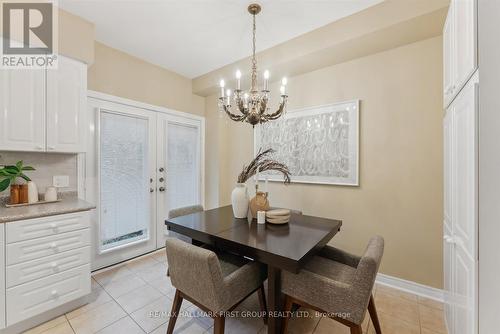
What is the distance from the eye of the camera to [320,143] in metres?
2.72

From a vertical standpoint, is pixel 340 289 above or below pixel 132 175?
below

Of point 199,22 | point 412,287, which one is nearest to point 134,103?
point 199,22

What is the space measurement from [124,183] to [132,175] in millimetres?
142

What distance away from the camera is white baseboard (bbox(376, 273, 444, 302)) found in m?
2.07

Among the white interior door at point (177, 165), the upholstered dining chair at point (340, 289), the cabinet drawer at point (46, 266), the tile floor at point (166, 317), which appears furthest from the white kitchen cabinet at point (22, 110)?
the upholstered dining chair at point (340, 289)

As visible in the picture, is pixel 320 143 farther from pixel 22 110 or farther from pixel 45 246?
pixel 22 110

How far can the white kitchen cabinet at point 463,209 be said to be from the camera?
3.28ft

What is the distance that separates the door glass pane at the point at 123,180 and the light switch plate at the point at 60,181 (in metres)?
0.35

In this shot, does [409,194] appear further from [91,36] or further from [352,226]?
[91,36]

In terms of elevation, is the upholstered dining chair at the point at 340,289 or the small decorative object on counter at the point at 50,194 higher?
the small decorative object on counter at the point at 50,194

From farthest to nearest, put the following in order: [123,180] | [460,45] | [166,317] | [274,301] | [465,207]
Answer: [123,180] → [166,317] → [274,301] → [460,45] → [465,207]

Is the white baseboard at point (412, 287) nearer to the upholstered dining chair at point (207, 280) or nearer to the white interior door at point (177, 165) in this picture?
the upholstered dining chair at point (207, 280)

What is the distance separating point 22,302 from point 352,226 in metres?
3.07

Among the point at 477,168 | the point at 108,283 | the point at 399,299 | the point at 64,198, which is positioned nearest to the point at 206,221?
the point at 108,283
